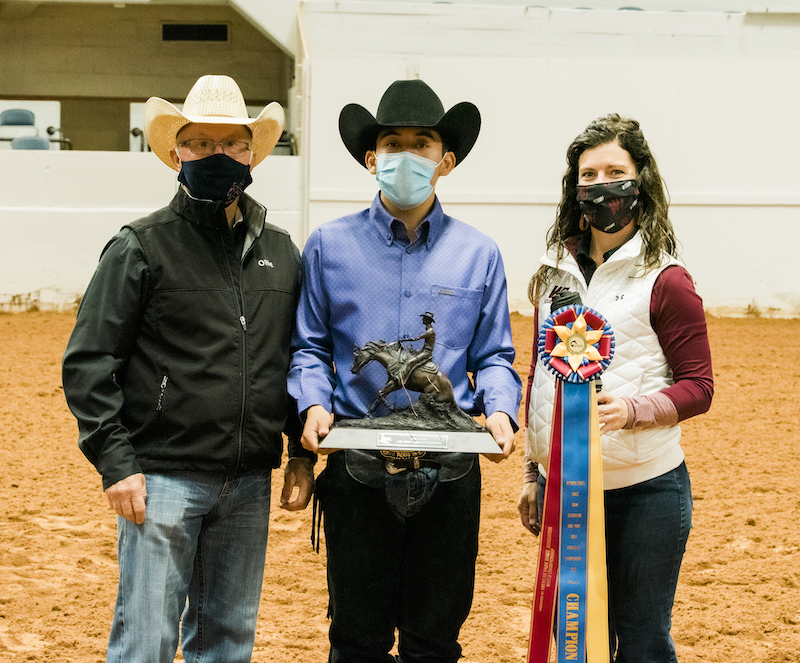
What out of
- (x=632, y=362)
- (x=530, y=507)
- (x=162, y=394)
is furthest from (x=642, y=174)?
(x=162, y=394)

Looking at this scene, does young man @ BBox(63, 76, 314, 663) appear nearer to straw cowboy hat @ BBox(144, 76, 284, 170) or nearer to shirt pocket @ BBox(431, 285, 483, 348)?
straw cowboy hat @ BBox(144, 76, 284, 170)

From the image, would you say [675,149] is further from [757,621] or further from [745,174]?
[757,621]

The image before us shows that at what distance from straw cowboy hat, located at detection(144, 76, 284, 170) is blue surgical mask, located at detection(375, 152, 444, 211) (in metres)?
0.33

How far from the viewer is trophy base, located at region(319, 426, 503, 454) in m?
1.88

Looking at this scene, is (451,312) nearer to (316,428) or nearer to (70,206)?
(316,428)

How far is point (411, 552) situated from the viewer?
207 centimetres

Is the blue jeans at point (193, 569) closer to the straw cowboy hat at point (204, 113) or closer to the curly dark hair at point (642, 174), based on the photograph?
the straw cowboy hat at point (204, 113)

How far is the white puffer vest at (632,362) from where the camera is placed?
195 cm

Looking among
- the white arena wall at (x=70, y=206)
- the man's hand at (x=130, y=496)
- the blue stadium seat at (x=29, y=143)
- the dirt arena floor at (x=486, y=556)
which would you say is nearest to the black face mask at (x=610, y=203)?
the man's hand at (x=130, y=496)

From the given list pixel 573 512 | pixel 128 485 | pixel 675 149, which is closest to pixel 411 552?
pixel 573 512

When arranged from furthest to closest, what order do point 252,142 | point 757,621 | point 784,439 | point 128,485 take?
point 784,439
point 757,621
point 252,142
point 128,485

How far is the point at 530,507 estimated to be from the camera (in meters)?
2.25

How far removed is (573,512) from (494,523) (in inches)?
106

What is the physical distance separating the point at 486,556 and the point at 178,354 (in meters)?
2.56
